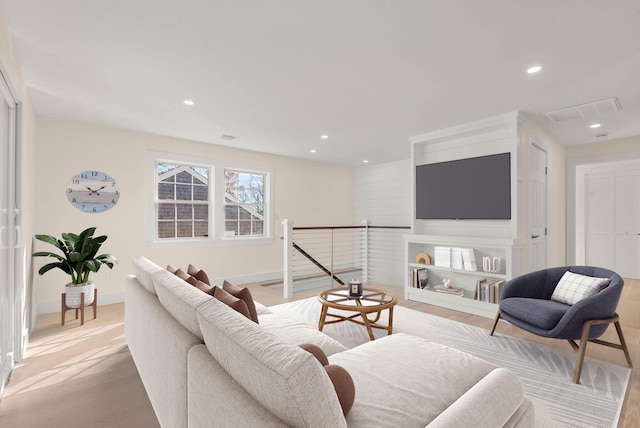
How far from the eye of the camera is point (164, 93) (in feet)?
10.3

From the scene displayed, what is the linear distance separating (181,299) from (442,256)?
3.64 m

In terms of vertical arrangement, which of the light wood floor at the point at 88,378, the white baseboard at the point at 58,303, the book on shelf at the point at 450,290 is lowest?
the light wood floor at the point at 88,378

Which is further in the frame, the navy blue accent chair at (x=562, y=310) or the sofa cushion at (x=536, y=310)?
the sofa cushion at (x=536, y=310)

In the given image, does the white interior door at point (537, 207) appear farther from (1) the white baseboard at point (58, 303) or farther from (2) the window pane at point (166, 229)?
(1) the white baseboard at point (58, 303)

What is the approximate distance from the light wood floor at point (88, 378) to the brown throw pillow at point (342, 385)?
41.1 inches

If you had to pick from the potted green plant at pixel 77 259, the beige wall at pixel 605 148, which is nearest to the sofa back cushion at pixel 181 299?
the potted green plant at pixel 77 259

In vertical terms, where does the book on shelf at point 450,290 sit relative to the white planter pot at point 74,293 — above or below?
below

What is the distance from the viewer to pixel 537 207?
166 inches

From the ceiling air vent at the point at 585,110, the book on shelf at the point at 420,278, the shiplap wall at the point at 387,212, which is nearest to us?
the ceiling air vent at the point at 585,110

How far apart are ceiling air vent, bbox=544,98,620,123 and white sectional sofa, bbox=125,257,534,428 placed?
3.35 metres

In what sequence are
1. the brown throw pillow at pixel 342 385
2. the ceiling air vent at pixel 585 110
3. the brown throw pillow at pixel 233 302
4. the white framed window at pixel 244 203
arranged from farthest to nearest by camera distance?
the white framed window at pixel 244 203, the ceiling air vent at pixel 585 110, the brown throw pillow at pixel 233 302, the brown throw pillow at pixel 342 385

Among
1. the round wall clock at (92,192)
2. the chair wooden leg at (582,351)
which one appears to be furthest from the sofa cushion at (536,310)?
the round wall clock at (92,192)

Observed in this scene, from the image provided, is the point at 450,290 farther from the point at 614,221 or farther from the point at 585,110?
the point at 614,221

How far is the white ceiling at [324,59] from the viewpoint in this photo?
192cm
